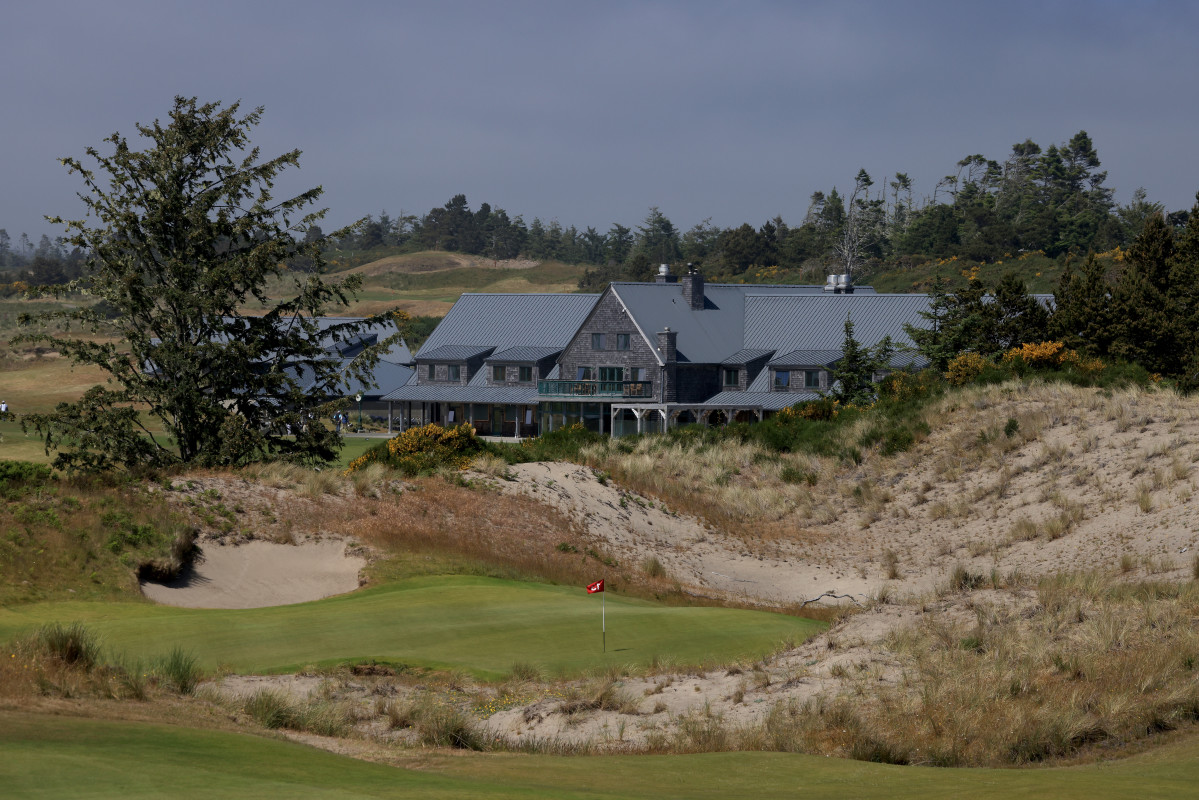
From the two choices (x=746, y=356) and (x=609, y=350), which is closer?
(x=746, y=356)

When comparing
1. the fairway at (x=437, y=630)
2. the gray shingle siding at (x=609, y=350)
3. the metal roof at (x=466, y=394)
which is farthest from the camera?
the metal roof at (x=466, y=394)

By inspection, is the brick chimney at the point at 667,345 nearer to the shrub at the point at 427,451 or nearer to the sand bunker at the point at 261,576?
the shrub at the point at 427,451

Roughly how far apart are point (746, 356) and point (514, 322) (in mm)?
17936

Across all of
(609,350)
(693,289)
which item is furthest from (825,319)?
(609,350)

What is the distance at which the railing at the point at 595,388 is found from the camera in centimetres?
6769

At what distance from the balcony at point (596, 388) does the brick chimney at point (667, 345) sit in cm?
207

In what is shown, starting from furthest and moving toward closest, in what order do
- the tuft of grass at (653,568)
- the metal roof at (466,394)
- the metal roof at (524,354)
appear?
the metal roof at (524,354) < the metal roof at (466,394) < the tuft of grass at (653,568)

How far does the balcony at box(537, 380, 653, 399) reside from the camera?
6769 centimetres

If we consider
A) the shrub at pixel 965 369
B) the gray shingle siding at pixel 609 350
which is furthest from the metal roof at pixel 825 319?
the shrub at pixel 965 369

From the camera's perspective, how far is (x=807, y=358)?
64.9 m

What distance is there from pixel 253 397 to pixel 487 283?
142 meters

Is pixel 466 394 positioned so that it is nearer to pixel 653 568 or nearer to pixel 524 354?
pixel 524 354

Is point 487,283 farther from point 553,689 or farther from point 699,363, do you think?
point 553,689

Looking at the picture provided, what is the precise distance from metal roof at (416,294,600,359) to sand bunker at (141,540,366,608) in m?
50.1
